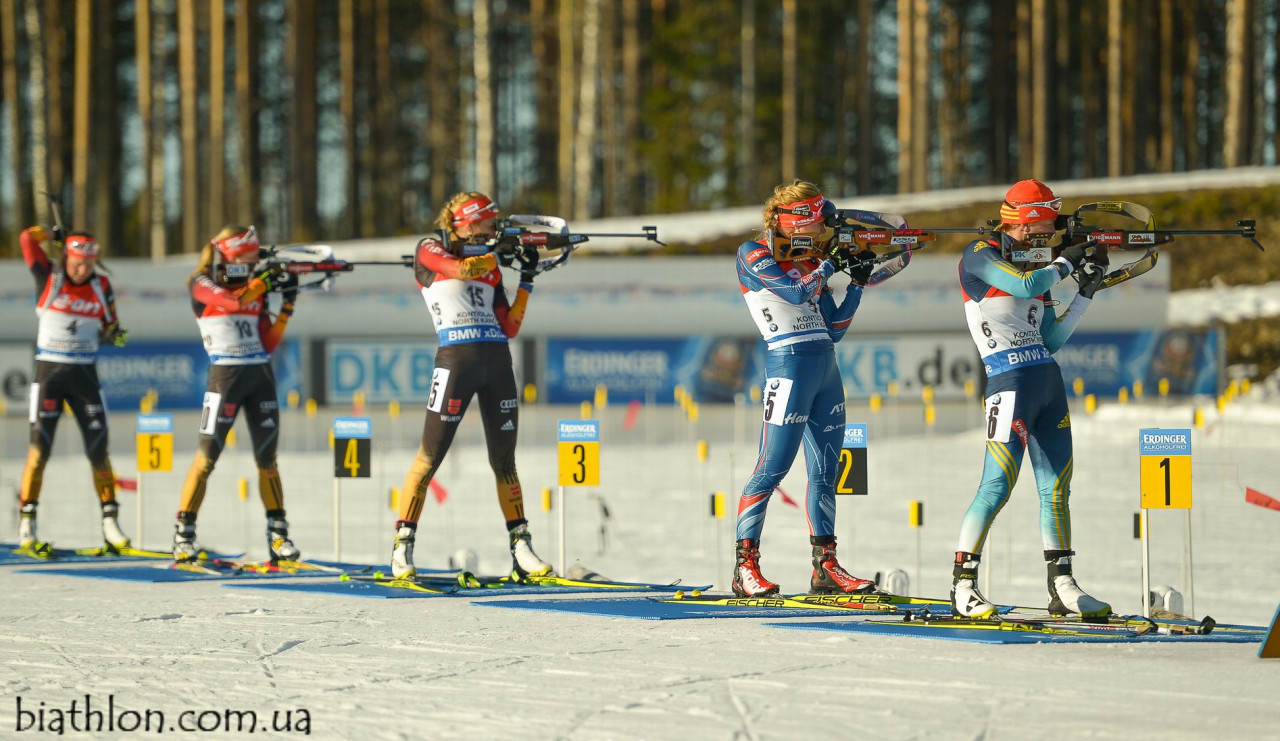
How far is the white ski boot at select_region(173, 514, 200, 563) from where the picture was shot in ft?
29.5

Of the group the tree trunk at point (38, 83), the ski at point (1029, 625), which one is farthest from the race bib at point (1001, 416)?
the tree trunk at point (38, 83)

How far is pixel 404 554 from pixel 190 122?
26.5 metres

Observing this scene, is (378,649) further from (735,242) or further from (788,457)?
(735,242)

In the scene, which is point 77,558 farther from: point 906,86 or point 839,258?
point 906,86

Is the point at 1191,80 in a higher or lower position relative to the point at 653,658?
higher

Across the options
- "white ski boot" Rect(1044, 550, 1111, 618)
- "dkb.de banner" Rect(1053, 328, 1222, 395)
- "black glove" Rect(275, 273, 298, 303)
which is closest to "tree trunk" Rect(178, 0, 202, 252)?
"dkb.de banner" Rect(1053, 328, 1222, 395)

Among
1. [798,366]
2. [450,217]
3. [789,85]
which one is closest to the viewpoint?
[798,366]

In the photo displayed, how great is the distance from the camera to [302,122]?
31.9 metres

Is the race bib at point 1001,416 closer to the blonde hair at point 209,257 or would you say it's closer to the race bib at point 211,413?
the race bib at point 211,413

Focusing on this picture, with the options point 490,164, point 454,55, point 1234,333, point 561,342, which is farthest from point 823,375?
point 454,55

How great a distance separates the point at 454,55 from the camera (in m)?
42.9

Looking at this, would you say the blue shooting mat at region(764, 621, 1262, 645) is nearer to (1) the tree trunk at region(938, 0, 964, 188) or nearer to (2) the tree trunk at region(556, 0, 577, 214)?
(2) the tree trunk at region(556, 0, 577, 214)

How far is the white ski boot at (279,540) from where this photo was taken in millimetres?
8836

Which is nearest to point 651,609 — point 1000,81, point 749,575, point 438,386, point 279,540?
point 749,575
